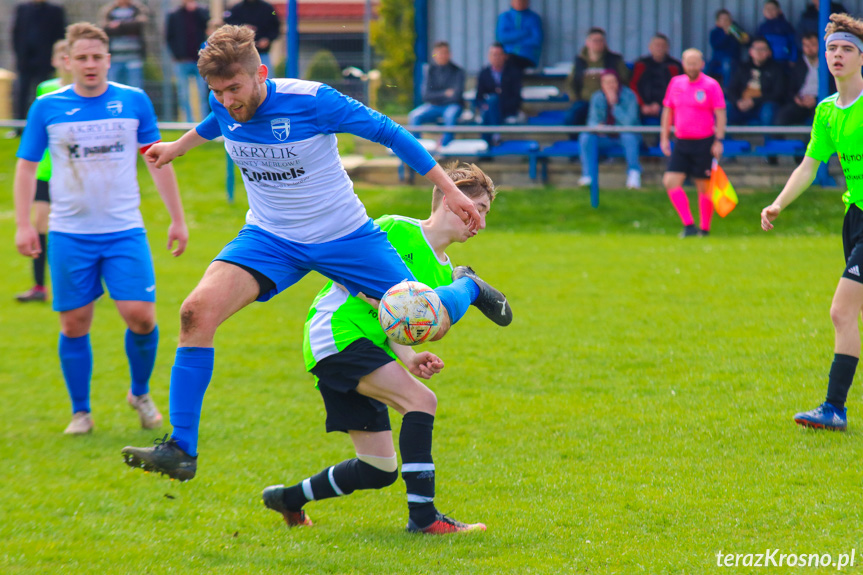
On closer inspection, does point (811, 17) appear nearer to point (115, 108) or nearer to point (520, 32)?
point (520, 32)

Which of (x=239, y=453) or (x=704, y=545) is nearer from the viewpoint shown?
(x=704, y=545)

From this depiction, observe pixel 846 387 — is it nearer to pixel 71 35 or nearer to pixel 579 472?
pixel 579 472

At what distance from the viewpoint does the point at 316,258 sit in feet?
14.5

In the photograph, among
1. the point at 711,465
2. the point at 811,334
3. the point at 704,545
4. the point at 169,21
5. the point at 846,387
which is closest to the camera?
the point at 704,545

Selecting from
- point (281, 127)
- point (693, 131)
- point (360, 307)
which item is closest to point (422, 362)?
point (360, 307)

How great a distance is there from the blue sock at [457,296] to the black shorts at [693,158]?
9417 mm

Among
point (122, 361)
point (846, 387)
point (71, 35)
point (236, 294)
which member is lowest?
point (122, 361)

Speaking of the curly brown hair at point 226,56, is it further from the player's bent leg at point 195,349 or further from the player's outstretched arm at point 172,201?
the player's outstretched arm at point 172,201

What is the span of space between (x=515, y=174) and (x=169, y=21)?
699 centimetres

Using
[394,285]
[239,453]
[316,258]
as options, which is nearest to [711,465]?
[394,285]

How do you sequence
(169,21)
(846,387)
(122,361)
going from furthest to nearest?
(169,21) < (122,361) < (846,387)

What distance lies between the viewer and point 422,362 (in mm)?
4008

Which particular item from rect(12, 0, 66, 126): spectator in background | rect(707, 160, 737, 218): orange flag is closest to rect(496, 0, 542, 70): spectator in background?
rect(707, 160, 737, 218): orange flag

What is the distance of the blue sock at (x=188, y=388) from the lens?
4.21m
